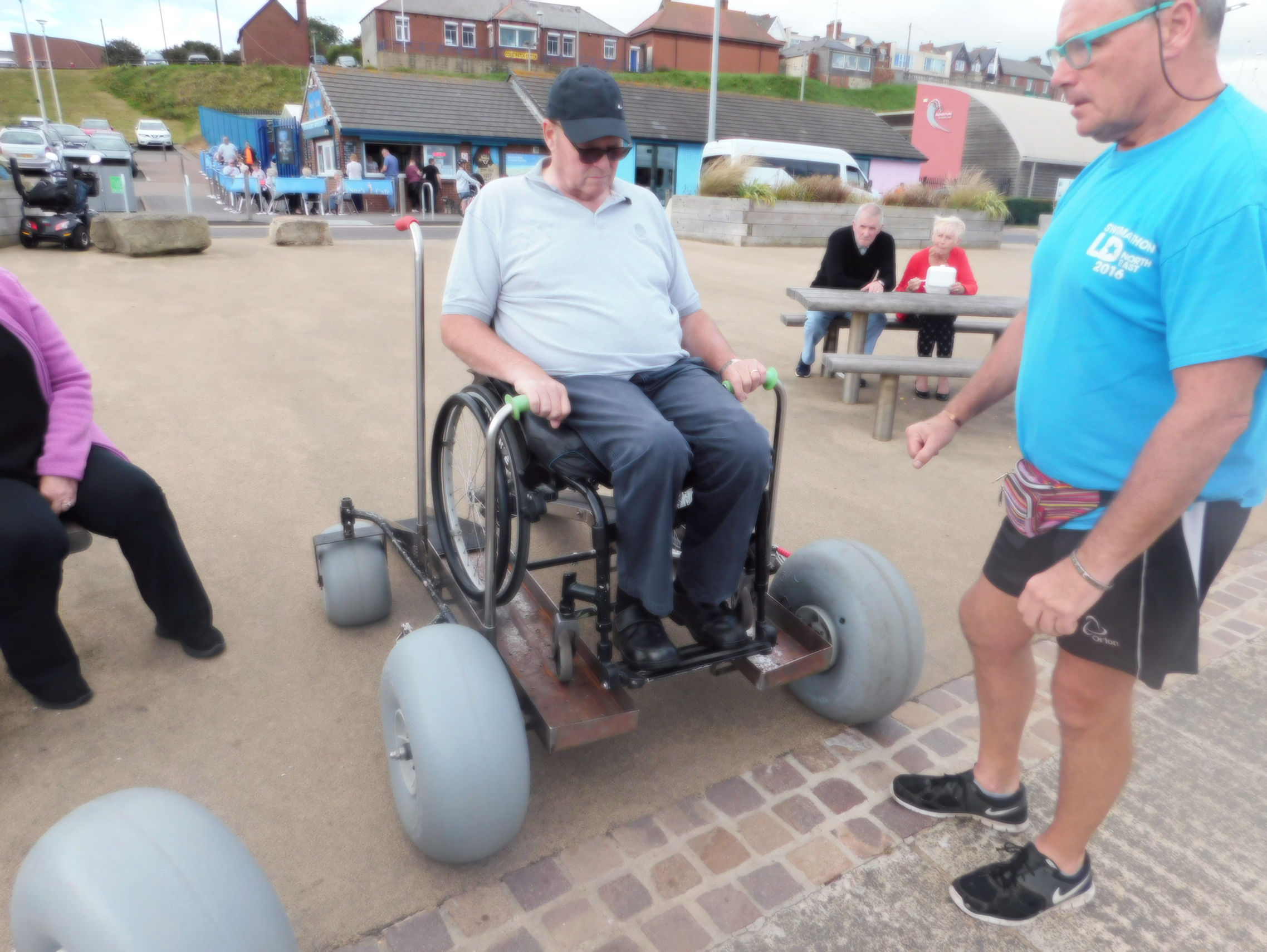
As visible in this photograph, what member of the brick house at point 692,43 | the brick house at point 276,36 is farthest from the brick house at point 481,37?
the brick house at point 276,36

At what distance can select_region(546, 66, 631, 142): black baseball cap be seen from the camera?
221cm

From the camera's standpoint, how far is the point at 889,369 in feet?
16.2

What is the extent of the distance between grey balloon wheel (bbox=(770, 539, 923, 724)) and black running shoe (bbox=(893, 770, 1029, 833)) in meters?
0.25

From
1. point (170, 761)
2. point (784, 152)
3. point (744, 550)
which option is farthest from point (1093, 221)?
point (784, 152)

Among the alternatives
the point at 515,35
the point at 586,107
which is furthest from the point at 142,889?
the point at 515,35

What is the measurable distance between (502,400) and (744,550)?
794 mm

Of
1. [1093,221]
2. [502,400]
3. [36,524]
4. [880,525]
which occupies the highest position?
[1093,221]

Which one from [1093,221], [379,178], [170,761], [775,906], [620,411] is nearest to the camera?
[1093,221]

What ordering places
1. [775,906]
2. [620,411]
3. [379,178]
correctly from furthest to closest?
[379,178] → [620,411] → [775,906]

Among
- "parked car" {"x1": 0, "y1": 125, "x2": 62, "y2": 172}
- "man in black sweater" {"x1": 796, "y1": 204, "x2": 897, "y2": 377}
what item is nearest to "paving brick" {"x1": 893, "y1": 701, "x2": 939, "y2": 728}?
"man in black sweater" {"x1": 796, "y1": 204, "x2": 897, "y2": 377}

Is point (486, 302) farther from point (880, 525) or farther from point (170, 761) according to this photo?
point (880, 525)

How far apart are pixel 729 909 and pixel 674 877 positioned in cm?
14

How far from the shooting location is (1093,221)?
148 centimetres

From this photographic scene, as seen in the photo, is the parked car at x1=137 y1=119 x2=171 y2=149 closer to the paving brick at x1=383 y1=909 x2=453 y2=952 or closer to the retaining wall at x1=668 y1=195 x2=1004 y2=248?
the retaining wall at x1=668 y1=195 x2=1004 y2=248
